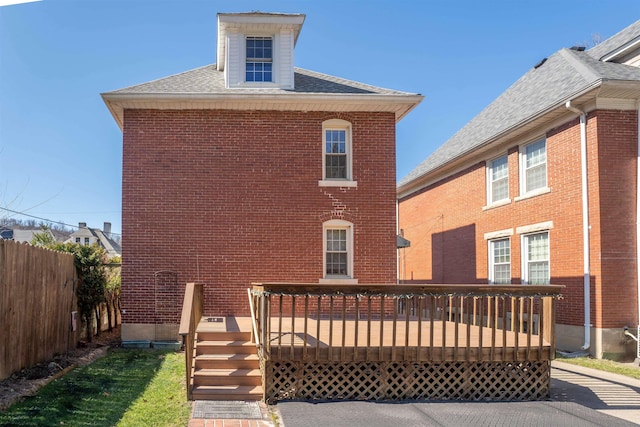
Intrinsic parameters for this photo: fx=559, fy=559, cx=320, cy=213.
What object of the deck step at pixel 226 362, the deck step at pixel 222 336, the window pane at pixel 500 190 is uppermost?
the window pane at pixel 500 190

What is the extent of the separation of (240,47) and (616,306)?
1059cm

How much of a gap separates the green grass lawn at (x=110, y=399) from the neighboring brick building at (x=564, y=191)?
29.5 ft

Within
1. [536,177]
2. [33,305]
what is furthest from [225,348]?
[536,177]

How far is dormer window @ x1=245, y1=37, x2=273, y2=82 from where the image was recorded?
46.2ft

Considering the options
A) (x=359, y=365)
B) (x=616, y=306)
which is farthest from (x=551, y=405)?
(x=616, y=306)

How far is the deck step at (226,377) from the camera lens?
8047 millimetres

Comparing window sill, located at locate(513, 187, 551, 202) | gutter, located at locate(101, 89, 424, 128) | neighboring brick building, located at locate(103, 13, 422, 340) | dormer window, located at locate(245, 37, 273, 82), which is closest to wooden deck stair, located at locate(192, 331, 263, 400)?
neighboring brick building, located at locate(103, 13, 422, 340)

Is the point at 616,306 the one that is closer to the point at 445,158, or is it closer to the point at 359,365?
the point at 359,365

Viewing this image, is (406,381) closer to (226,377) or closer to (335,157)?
(226,377)

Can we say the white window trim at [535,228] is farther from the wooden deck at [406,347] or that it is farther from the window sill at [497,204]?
the wooden deck at [406,347]

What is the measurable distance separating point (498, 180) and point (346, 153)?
566cm

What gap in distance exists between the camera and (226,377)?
26.7ft

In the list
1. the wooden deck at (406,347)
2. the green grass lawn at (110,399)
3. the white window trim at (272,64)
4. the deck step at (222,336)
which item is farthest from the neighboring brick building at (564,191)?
the green grass lawn at (110,399)

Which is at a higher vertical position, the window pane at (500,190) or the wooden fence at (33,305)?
the window pane at (500,190)
